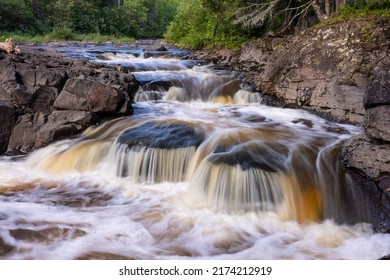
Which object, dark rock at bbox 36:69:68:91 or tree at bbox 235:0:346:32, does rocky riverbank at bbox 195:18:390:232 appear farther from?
dark rock at bbox 36:69:68:91

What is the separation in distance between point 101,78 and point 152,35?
35.0 m

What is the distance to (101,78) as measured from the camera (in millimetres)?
9578

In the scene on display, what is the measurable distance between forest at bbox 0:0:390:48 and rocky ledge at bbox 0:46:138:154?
678 centimetres

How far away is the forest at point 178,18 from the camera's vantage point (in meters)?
13.4

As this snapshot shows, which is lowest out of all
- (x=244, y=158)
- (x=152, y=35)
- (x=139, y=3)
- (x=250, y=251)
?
(x=250, y=251)

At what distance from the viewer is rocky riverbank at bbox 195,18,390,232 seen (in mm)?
5574

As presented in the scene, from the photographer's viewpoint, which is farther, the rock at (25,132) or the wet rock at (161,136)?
the rock at (25,132)

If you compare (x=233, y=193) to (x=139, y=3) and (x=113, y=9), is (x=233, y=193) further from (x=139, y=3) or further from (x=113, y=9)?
(x=139, y=3)

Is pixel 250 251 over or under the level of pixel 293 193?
under

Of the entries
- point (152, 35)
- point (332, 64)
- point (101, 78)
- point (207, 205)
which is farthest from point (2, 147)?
point (152, 35)

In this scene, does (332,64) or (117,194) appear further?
(332,64)

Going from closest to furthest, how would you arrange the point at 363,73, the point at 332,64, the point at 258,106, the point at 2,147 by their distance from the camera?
the point at 2,147 → the point at 363,73 → the point at 332,64 → the point at 258,106

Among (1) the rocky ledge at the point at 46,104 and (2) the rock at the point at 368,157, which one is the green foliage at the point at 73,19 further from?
(2) the rock at the point at 368,157

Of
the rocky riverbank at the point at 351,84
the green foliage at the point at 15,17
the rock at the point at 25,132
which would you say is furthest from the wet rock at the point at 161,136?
the green foliage at the point at 15,17
